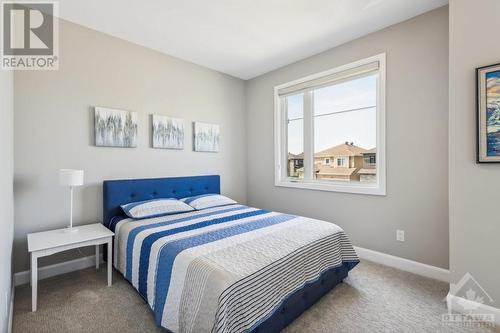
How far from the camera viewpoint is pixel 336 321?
172 centimetres

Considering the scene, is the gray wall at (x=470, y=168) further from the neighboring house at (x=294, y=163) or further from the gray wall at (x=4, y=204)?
Answer: the gray wall at (x=4, y=204)

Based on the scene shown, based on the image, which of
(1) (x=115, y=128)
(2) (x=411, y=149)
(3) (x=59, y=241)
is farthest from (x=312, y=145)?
(3) (x=59, y=241)

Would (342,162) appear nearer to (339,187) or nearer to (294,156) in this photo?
(339,187)

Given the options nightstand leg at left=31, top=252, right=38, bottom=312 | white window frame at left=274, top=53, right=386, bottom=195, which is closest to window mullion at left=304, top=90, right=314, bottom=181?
white window frame at left=274, top=53, right=386, bottom=195

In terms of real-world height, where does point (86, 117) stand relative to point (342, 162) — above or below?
above

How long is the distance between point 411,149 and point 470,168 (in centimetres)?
70

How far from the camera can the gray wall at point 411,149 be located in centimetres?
229

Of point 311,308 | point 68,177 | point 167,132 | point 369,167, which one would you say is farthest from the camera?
point 167,132

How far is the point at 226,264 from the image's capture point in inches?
57.0

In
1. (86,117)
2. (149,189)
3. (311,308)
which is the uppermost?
(86,117)

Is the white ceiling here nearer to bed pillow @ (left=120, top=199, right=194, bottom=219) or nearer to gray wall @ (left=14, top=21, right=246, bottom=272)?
gray wall @ (left=14, top=21, right=246, bottom=272)

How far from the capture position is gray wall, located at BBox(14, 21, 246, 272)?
7.36 ft

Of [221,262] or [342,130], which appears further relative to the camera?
[342,130]

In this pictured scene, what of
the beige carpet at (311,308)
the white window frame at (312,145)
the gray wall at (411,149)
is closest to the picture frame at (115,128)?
the beige carpet at (311,308)
